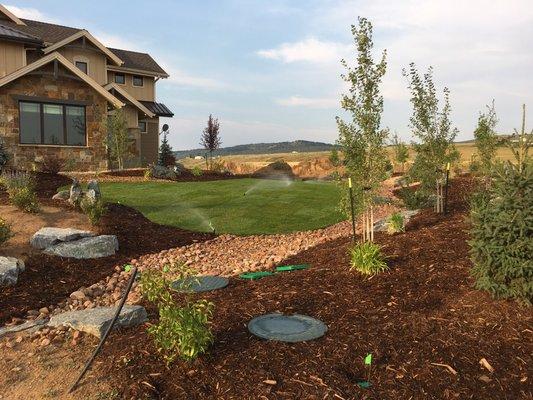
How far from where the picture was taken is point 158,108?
110ft

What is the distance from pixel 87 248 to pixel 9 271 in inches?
81.4

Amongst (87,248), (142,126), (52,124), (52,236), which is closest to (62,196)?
(52,236)

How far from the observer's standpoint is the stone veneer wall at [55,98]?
21.9 m

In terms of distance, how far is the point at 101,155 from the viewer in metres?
24.6

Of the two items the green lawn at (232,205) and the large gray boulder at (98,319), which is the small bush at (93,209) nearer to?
the green lawn at (232,205)

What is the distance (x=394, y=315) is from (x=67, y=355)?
12.2 ft

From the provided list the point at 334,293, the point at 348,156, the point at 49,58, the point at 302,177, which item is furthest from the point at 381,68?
the point at 302,177

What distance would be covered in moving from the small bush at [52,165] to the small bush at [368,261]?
17378mm

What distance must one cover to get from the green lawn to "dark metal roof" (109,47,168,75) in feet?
54.4

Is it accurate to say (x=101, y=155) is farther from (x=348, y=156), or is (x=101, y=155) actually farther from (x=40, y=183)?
(x=348, y=156)

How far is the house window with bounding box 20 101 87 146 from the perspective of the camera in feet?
73.9

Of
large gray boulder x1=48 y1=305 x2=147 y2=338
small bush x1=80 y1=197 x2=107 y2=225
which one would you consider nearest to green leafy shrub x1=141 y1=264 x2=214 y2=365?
large gray boulder x1=48 y1=305 x2=147 y2=338

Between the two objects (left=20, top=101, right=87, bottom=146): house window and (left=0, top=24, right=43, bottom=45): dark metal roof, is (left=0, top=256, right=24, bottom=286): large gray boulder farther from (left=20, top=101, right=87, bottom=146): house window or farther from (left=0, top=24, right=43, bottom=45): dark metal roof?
(left=0, top=24, right=43, bottom=45): dark metal roof

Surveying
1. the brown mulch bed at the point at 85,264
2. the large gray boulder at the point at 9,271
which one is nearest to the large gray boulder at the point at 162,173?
the brown mulch bed at the point at 85,264
